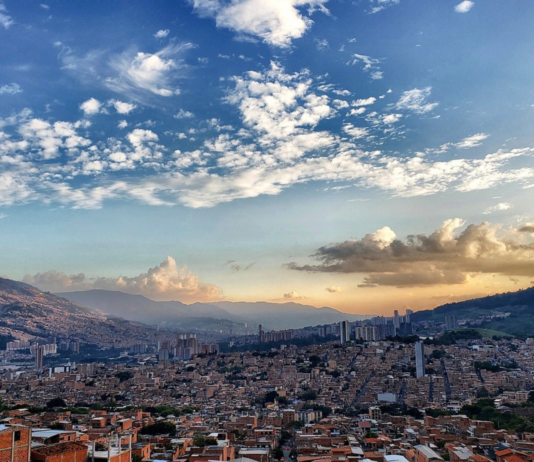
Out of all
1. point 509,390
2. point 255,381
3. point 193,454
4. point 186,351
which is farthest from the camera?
point 186,351

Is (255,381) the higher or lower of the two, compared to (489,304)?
lower

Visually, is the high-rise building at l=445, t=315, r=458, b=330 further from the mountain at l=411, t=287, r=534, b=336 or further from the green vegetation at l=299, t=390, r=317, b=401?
the green vegetation at l=299, t=390, r=317, b=401

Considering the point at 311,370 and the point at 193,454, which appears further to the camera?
the point at 311,370

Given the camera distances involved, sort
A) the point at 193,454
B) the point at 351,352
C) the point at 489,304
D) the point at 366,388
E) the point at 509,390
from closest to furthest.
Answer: the point at 193,454, the point at 509,390, the point at 366,388, the point at 351,352, the point at 489,304

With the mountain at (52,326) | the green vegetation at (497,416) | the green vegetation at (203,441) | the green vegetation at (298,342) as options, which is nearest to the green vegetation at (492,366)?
the green vegetation at (497,416)

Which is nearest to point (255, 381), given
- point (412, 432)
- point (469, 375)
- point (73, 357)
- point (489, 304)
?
point (469, 375)

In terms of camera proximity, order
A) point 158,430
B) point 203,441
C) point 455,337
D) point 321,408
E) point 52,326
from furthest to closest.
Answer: point 52,326
point 455,337
point 321,408
point 158,430
point 203,441

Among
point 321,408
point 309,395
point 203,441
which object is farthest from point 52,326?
point 203,441

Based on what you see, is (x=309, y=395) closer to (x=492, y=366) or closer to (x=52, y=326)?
(x=492, y=366)

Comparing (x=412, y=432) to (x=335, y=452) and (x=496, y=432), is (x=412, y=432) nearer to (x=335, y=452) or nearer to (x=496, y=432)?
(x=496, y=432)
